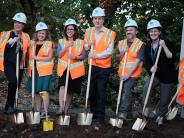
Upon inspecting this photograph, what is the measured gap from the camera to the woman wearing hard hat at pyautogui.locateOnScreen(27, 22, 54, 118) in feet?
23.4

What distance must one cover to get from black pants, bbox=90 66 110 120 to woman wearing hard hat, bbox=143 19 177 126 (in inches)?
26.6

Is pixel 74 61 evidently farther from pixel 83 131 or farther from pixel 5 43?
pixel 83 131

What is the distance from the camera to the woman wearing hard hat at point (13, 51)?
286 inches

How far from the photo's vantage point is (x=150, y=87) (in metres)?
6.94

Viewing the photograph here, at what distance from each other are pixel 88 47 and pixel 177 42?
101 inches

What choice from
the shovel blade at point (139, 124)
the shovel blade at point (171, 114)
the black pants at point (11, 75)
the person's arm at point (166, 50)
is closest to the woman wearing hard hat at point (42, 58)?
the black pants at point (11, 75)

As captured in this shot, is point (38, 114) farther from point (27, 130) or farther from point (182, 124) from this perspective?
point (182, 124)

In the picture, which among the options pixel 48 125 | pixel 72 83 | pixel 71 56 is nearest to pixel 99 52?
pixel 71 56

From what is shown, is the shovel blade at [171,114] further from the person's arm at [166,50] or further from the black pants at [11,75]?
the black pants at [11,75]

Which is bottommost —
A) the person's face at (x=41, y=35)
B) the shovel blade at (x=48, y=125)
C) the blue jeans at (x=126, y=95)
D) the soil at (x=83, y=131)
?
the soil at (x=83, y=131)

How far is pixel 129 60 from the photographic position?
282 inches

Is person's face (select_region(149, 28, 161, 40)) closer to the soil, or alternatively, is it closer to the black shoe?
the soil

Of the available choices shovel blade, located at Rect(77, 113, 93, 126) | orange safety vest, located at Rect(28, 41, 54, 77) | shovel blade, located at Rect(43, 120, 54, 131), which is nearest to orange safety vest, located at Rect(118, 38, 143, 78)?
shovel blade, located at Rect(77, 113, 93, 126)

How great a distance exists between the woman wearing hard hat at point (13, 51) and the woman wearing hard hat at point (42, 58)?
0.65 feet
